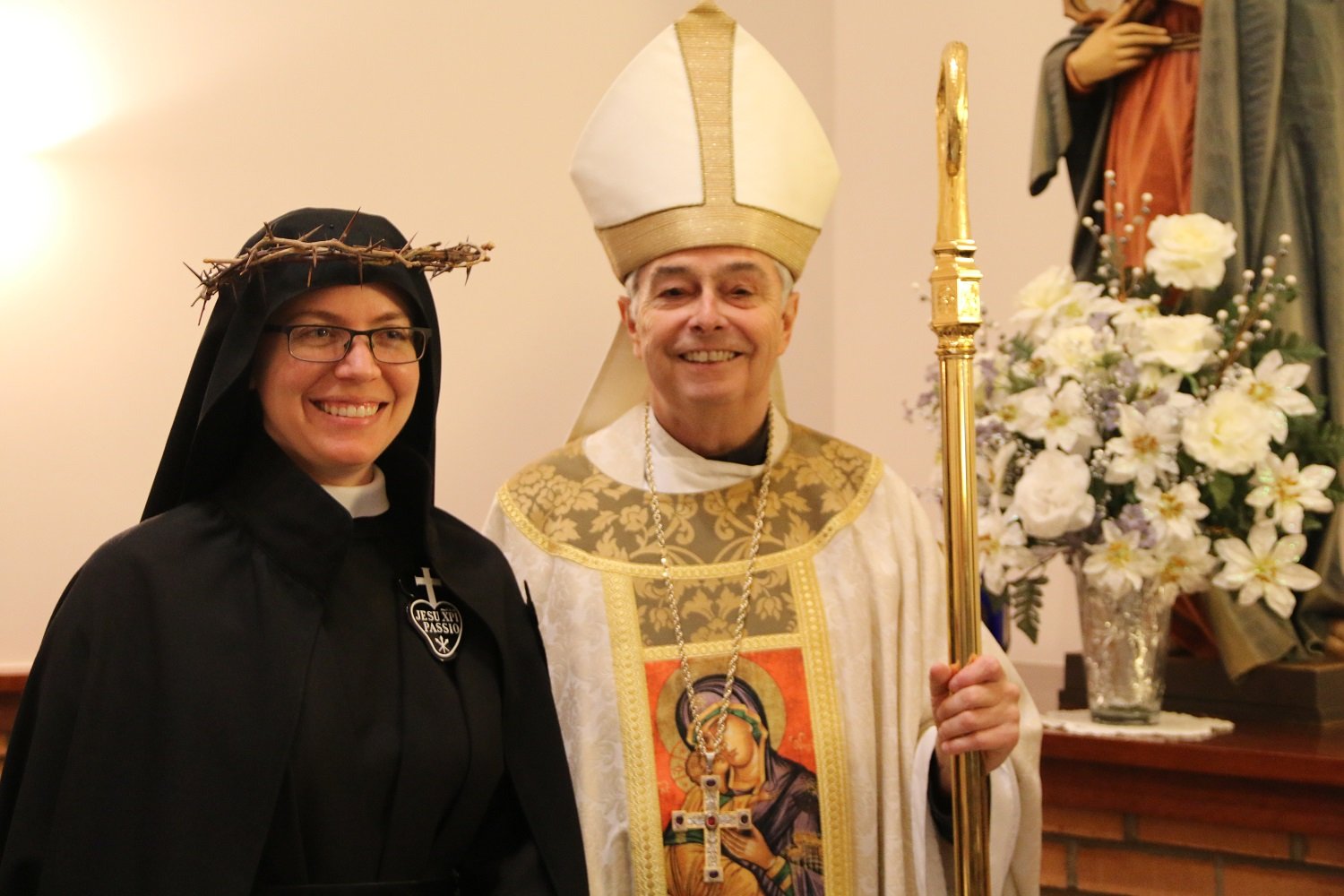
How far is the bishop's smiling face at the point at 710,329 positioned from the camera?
3.02 m

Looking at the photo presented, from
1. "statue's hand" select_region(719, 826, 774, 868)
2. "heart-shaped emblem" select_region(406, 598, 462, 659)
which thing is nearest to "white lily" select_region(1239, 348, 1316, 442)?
"statue's hand" select_region(719, 826, 774, 868)

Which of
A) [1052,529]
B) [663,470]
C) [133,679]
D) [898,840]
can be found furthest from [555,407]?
[133,679]

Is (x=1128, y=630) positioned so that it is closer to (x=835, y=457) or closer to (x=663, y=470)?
(x=835, y=457)

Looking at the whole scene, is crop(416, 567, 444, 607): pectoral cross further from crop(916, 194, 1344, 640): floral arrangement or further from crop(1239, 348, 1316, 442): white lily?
crop(1239, 348, 1316, 442): white lily

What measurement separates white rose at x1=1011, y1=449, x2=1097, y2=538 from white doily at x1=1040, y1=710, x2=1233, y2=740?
0.47 m

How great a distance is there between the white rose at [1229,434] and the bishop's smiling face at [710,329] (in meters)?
1.00

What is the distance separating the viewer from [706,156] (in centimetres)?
324

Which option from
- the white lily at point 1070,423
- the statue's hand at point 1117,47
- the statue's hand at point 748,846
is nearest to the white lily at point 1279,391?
the white lily at point 1070,423

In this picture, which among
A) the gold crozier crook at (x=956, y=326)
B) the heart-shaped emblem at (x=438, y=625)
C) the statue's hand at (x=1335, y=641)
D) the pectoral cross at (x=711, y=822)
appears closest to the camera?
the heart-shaped emblem at (x=438, y=625)

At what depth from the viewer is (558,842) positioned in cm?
229

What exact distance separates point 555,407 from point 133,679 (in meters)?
2.72

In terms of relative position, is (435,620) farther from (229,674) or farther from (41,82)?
(41,82)

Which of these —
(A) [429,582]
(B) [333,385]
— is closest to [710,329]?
(A) [429,582]

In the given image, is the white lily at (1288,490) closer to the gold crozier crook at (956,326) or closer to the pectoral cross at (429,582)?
the gold crozier crook at (956,326)
